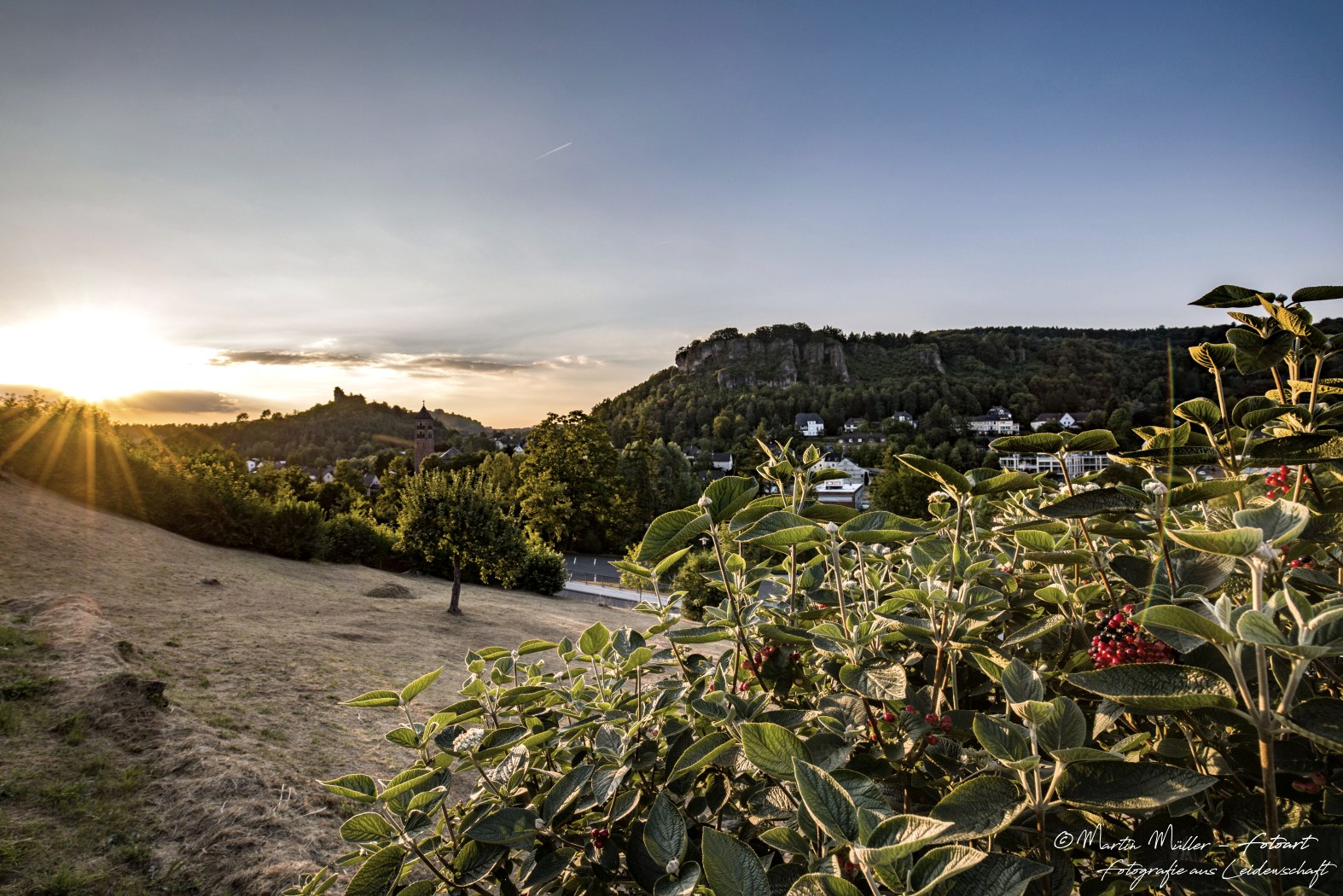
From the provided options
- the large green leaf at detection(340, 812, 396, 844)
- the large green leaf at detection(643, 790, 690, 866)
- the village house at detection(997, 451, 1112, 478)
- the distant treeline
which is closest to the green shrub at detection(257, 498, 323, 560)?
the large green leaf at detection(340, 812, 396, 844)

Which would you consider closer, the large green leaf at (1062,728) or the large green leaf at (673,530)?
the large green leaf at (1062,728)

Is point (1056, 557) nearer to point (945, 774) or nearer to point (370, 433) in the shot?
point (945, 774)

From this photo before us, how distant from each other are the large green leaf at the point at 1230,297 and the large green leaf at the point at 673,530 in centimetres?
114

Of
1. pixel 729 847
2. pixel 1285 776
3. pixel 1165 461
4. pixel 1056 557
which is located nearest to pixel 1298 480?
pixel 1165 461

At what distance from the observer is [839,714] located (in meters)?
1.16

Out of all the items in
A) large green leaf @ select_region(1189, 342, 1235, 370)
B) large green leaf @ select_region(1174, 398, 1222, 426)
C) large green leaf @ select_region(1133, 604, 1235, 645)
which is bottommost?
large green leaf @ select_region(1133, 604, 1235, 645)

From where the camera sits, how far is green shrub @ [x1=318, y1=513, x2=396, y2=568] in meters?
18.5

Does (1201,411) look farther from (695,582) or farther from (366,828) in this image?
(695,582)

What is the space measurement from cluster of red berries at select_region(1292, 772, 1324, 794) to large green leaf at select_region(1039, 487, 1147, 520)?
0.50 meters

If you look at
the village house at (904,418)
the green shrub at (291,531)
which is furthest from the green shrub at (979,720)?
the village house at (904,418)

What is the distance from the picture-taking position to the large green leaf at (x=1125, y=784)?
29.8 inches

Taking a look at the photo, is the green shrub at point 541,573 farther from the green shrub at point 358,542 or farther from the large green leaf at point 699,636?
the large green leaf at point 699,636

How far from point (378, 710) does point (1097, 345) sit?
101373 millimetres

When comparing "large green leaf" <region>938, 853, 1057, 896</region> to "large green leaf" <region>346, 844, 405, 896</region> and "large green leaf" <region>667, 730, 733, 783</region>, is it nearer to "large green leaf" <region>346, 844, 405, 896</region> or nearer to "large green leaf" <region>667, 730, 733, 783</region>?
"large green leaf" <region>667, 730, 733, 783</region>
